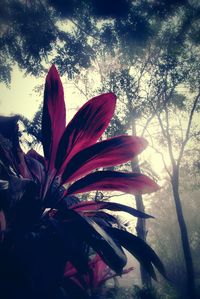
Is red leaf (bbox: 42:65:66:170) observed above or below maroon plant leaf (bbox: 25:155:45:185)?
above

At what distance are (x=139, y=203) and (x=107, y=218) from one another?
11.9m

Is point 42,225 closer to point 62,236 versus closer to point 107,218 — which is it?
point 62,236

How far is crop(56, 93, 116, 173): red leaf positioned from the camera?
911mm

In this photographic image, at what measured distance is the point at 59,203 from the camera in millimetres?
919

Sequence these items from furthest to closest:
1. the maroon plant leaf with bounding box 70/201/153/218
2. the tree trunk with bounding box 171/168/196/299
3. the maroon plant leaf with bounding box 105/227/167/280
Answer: the tree trunk with bounding box 171/168/196/299 → the maroon plant leaf with bounding box 70/201/153/218 → the maroon plant leaf with bounding box 105/227/167/280

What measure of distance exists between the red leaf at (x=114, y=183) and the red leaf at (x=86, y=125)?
0.35 ft

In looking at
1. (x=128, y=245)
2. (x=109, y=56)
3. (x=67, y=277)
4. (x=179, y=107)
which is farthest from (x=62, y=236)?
(x=179, y=107)

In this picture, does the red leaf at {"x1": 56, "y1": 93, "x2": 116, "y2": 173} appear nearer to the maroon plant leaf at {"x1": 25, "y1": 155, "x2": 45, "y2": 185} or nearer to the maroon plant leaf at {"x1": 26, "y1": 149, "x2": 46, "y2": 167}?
the maroon plant leaf at {"x1": 25, "y1": 155, "x2": 45, "y2": 185}

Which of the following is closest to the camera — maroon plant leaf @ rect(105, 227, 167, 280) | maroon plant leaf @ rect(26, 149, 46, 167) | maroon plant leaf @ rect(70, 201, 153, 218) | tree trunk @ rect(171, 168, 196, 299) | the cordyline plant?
the cordyline plant

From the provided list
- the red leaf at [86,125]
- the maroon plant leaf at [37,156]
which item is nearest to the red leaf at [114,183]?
the red leaf at [86,125]

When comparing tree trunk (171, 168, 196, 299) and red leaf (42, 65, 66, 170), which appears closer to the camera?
red leaf (42, 65, 66, 170)

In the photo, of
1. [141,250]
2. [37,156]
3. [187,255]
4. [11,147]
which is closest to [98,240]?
[141,250]

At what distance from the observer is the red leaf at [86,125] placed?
911mm

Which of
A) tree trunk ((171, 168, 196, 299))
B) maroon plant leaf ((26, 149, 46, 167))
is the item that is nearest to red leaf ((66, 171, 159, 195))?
maroon plant leaf ((26, 149, 46, 167))
